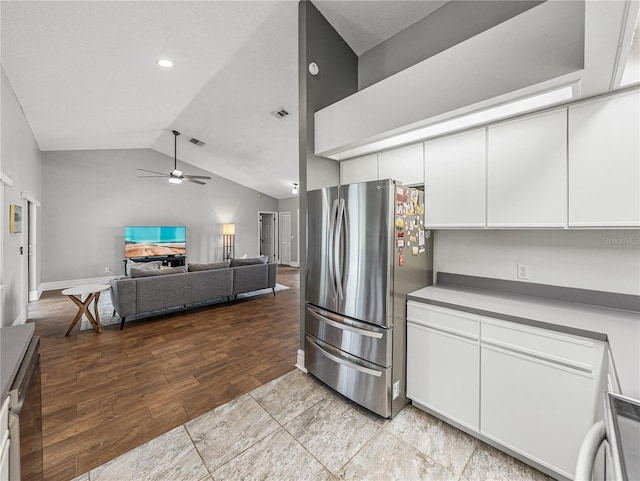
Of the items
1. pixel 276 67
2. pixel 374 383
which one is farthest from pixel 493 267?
pixel 276 67

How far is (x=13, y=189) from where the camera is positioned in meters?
3.40

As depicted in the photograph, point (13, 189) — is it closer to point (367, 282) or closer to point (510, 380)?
point (367, 282)

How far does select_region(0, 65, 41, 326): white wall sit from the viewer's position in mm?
2945

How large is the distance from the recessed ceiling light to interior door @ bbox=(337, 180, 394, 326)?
2.71 m

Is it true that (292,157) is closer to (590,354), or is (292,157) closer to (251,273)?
(251,273)

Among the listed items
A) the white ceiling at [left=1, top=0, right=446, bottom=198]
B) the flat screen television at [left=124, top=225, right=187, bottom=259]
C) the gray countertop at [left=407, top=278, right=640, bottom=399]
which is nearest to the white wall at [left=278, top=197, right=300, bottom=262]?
the flat screen television at [left=124, top=225, right=187, bottom=259]

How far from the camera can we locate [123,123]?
15.8 ft

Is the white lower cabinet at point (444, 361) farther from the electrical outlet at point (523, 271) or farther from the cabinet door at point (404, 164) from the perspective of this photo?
the cabinet door at point (404, 164)

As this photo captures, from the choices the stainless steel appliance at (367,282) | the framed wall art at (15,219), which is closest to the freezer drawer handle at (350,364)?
the stainless steel appliance at (367,282)

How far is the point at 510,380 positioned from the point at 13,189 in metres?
5.54

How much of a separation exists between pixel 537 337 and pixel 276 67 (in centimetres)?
370

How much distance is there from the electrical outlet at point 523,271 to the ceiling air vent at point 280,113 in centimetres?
372

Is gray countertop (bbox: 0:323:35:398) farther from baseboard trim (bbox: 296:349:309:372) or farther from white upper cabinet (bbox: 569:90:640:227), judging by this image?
white upper cabinet (bbox: 569:90:640:227)

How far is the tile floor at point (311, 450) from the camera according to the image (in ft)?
4.95
